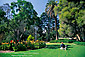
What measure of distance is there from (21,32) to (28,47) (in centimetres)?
785

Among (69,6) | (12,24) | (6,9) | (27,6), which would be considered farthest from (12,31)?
(69,6)

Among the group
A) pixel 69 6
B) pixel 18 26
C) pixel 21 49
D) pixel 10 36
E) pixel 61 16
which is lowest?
pixel 21 49

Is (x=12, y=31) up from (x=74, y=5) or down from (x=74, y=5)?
down

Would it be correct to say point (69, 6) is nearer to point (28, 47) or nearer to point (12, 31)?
point (28, 47)

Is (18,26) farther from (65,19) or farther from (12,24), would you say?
(65,19)

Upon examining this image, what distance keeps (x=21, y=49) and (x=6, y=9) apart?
1186 centimetres

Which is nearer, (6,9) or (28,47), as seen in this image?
(28,47)

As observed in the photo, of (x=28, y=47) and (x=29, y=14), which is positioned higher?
(x=29, y=14)

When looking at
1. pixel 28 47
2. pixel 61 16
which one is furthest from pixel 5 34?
pixel 61 16

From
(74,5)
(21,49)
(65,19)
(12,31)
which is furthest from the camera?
(12,31)

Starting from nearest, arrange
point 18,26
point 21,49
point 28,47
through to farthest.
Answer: point 21,49, point 28,47, point 18,26

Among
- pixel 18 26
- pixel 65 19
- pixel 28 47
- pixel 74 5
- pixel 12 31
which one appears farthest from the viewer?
pixel 12 31

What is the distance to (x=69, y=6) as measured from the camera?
19.5m

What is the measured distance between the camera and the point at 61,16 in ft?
67.9
